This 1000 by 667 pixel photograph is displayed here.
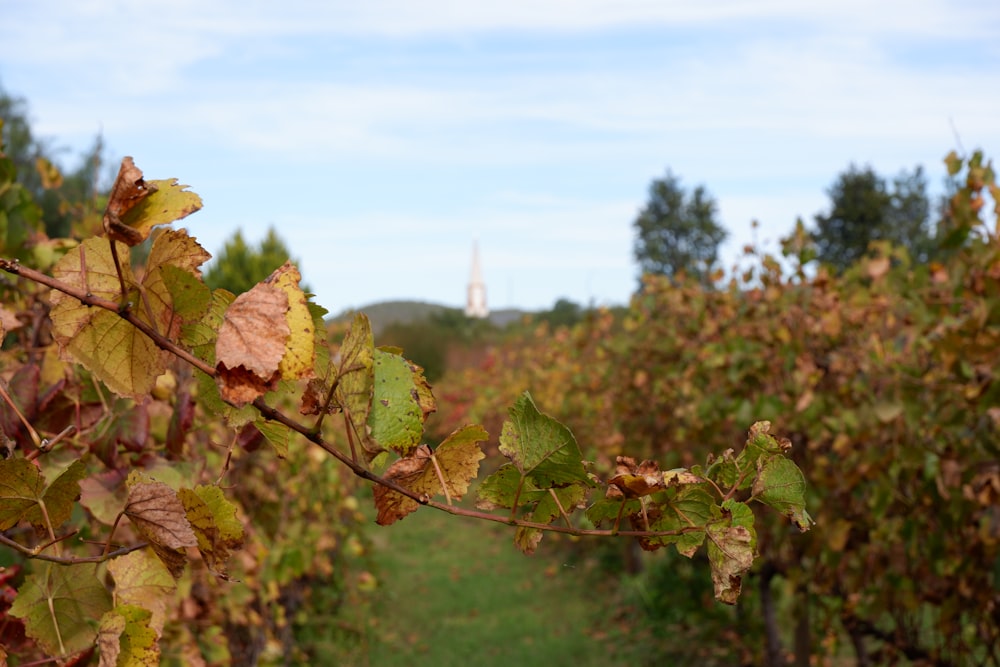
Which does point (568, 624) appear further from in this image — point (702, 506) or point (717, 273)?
point (702, 506)

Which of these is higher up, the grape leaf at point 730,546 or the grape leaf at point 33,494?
the grape leaf at point 33,494

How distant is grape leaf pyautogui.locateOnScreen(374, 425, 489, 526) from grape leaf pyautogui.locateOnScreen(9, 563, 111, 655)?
0.33m

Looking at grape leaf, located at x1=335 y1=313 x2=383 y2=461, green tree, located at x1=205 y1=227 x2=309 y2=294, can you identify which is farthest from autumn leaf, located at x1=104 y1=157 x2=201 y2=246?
green tree, located at x1=205 y1=227 x2=309 y2=294

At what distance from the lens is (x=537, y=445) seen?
2.08ft

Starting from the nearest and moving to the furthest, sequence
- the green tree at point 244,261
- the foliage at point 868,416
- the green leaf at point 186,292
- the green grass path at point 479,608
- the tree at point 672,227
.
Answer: the green leaf at point 186,292 → the foliage at point 868,416 → the green grass path at point 479,608 → the green tree at point 244,261 → the tree at point 672,227

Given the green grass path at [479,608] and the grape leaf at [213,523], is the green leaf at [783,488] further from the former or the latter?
the green grass path at [479,608]

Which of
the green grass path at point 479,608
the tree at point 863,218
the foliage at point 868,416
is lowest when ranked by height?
the green grass path at point 479,608

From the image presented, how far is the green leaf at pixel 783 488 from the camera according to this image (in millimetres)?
643

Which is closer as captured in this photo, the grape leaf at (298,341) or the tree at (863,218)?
the grape leaf at (298,341)

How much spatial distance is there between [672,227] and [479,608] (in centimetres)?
4666

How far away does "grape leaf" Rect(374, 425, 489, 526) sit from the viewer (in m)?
0.64

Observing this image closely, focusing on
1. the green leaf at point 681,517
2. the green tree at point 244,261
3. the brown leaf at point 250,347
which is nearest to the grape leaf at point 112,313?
the brown leaf at point 250,347

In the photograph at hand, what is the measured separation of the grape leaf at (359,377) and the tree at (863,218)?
36.0m

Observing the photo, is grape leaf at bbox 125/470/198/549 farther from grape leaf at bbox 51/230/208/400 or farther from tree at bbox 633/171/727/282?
tree at bbox 633/171/727/282
